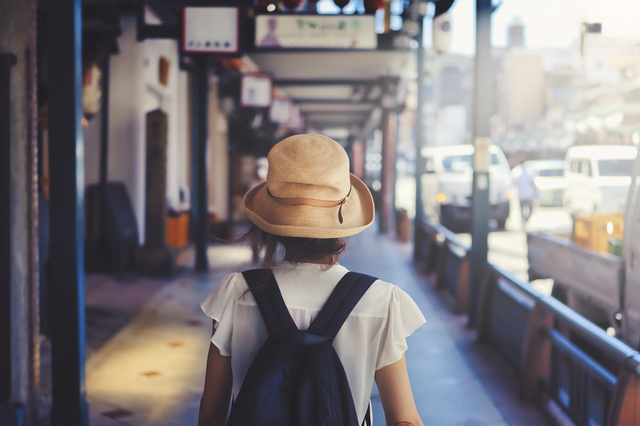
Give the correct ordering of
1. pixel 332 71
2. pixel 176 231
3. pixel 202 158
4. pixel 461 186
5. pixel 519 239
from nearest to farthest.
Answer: pixel 202 158 < pixel 176 231 < pixel 519 239 < pixel 332 71 < pixel 461 186

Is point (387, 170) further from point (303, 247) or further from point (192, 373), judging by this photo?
point (303, 247)

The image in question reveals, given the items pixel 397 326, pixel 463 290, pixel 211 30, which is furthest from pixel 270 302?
pixel 211 30

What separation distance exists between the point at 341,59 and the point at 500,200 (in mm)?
5714

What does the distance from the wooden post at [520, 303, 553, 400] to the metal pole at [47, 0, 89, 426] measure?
2.79 meters

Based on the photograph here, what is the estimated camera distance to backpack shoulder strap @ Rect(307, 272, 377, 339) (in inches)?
54.1

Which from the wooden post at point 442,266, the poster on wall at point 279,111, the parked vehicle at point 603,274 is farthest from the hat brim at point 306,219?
the poster on wall at point 279,111

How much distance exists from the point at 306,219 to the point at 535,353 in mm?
2874

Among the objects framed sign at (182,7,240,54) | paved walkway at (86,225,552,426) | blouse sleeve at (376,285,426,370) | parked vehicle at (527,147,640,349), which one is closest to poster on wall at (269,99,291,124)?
framed sign at (182,7,240,54)

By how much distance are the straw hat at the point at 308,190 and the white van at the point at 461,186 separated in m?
12.2

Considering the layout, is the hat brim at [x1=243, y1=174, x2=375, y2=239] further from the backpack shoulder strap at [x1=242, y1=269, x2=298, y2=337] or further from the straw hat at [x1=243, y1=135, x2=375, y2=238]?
the backpack shoulder strap at [x1=242, y1=269, x2=298, y2=337]

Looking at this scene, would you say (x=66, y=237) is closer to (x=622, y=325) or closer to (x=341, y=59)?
(x=622, y=325)

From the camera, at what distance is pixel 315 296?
1441mm

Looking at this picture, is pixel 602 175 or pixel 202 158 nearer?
pixel 202 158

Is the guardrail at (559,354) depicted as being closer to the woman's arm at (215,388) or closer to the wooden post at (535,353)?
the wooden post at (535,353)
